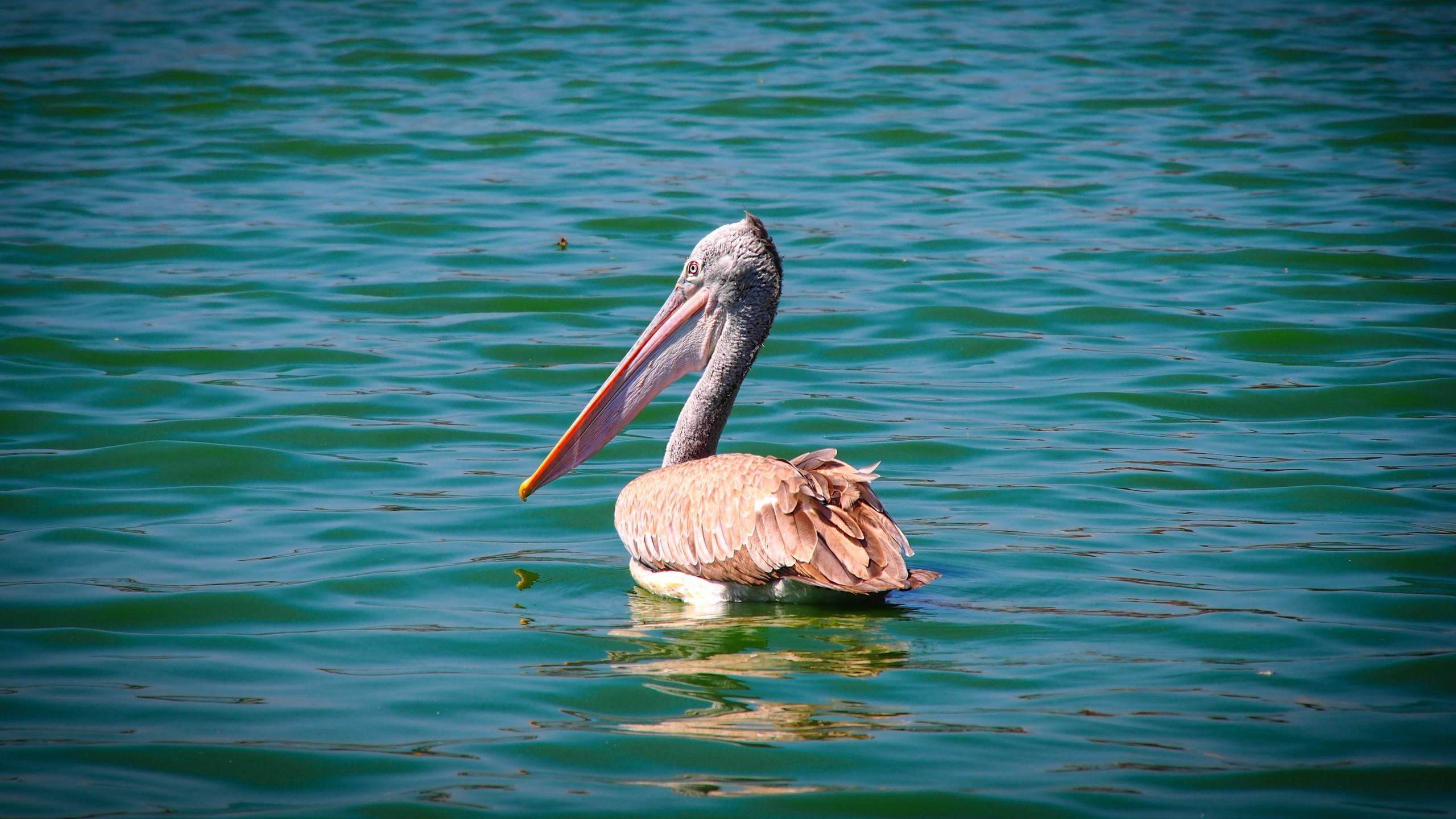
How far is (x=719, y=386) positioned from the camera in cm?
544

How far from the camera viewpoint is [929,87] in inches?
605

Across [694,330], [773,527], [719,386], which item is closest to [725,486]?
[773,527]

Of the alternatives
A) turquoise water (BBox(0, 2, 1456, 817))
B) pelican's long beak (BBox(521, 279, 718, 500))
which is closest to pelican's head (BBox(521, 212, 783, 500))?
pelican's long beak (BBox(521, 279, 718, 500))

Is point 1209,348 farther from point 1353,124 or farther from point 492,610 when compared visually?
point 1353,124

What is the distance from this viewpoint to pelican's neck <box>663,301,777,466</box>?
5449 mm

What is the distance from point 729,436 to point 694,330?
120 cm

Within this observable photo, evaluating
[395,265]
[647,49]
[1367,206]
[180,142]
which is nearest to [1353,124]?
[1367,206]

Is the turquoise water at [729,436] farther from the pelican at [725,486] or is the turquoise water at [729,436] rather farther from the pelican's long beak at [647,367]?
the pelican's long beak at [647,367]

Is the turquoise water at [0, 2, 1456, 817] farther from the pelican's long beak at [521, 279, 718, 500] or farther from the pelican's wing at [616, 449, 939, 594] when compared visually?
the pelican's long beak at [521, 279, 718, 500]

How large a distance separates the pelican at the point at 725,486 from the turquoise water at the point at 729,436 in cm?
18

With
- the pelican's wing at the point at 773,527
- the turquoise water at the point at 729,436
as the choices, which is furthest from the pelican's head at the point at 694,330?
the pelican's wing at the point at 773,527

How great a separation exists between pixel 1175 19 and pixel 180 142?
12.3 meters

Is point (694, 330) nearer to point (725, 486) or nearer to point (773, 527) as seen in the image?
point (725, 486)

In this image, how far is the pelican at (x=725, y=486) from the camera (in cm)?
442
